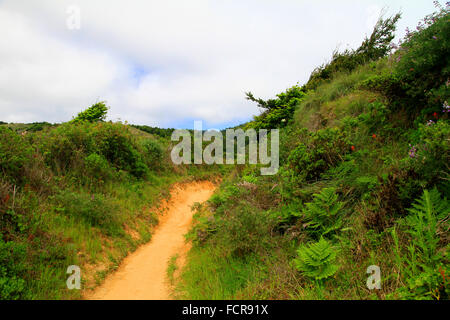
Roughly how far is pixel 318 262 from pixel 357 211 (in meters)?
1.45

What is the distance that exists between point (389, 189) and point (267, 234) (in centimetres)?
236

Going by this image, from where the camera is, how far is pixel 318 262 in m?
3.94

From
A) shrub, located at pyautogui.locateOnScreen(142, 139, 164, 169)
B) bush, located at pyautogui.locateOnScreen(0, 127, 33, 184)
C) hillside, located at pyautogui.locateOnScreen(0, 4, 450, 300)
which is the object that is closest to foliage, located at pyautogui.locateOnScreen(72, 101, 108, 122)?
shrub, located at pyautogui.locateOnScreen(142, 139, 164, 169)

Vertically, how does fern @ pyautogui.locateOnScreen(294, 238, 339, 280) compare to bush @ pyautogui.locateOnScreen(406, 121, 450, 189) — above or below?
below

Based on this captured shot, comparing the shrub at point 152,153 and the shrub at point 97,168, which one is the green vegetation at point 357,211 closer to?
the shrub at point 97,168

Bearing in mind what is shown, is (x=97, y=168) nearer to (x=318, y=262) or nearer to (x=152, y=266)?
(x=152, y=266)

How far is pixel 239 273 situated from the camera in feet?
16.3

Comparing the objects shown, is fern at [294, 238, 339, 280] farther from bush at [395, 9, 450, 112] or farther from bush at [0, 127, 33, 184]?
bush at [0, 127, 33, 184]

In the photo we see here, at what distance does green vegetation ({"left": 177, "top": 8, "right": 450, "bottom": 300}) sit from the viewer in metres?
3.61

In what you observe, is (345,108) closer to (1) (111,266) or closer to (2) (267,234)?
(2) (267,234)

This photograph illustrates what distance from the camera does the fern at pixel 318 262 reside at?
383 centimetres

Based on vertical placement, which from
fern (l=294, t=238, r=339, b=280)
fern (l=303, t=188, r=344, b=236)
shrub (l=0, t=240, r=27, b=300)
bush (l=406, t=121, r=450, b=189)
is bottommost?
shrub (l=0, t=240, r=27, b=300)

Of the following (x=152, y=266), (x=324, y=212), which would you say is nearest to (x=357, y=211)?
(x=324, y=212)

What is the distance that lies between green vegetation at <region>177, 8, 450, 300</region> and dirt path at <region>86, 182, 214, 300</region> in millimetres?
662
